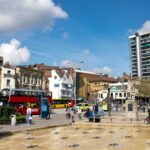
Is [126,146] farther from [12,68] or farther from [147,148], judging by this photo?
[12,68]

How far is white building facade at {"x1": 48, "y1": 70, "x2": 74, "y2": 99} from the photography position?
112 metres

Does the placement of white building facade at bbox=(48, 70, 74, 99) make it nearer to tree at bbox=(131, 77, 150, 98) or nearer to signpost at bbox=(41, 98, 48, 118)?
tree at bbox=(131, 77, 150, 98)

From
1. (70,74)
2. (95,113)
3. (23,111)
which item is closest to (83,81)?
(70,74)

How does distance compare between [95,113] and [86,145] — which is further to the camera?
[95,113]

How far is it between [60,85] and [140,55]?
86.9 m

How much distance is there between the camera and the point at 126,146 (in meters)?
16.3

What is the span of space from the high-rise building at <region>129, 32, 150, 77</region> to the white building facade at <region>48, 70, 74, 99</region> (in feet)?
237

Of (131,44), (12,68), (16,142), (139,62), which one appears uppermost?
(131,44)

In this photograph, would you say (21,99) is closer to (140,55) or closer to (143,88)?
(143,88)

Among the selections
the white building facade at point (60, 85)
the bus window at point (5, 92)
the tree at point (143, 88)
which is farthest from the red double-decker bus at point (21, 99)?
the white building facade at point (60, 85)

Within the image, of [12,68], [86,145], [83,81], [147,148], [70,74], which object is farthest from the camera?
[83,81]

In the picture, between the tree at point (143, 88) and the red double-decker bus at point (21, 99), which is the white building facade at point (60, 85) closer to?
the tree at point (143, 88)

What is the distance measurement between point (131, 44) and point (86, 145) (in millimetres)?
184708

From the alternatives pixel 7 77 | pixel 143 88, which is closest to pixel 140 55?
pixel 143 88
